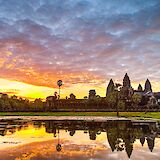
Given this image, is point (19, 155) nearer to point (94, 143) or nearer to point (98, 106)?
point (94, 143)

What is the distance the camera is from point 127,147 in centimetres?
1722

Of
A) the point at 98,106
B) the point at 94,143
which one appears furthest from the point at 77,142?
the point at 98,106

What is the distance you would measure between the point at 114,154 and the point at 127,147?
245cm

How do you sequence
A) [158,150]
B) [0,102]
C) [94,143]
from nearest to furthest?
[158,150] → [94,143] → [0,102]

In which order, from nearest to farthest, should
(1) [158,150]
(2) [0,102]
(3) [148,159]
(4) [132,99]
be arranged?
(3) [148,159] < (1) [158,150] < (2) [0,102] < (4) [132,99]

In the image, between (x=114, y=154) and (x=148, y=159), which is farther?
(x=114, y=154)

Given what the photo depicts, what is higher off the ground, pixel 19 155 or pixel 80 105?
pixel 80 105

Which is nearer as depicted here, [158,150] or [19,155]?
[19,155]

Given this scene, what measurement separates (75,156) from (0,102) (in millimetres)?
80955

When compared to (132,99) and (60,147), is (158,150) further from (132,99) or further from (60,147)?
(132,99)

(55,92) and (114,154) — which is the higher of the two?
(55,92)

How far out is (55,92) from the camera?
97.2m

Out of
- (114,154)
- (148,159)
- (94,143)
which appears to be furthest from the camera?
(94,143)

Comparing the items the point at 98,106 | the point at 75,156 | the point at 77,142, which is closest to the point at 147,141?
the point at 77,142
